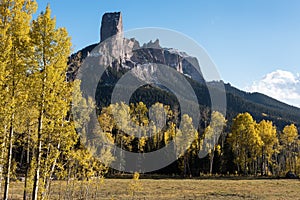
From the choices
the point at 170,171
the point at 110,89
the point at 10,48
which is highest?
the point at 110,89

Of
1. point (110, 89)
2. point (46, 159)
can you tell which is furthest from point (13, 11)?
point (110, 89)

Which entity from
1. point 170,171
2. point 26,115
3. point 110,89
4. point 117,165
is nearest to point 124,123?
point 117,165

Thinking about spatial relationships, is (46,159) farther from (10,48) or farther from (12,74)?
(10,48)

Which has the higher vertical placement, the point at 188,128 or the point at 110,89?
the point at 110,89

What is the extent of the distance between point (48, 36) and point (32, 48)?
0.87 m

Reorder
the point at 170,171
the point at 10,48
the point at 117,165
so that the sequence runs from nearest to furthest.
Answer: the point at 10,48, the point at 117,165, the point at 170,171

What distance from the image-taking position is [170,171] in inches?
2596

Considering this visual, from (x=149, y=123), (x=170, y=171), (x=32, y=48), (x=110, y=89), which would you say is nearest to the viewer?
(x=32, y=48)

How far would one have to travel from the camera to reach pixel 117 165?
201ft

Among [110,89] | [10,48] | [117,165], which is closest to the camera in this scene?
[10,48]

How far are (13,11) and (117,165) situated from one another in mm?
49955

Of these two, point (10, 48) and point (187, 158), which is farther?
point (187, 158)

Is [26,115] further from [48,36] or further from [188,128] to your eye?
[188,128]

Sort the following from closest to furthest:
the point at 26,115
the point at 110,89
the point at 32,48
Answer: the point at 32,48, the point at 26,115, the point at 110,89
